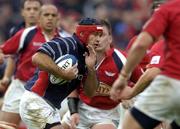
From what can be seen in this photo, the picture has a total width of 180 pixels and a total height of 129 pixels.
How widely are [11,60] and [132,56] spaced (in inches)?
213

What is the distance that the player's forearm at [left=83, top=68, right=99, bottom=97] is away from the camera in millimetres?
8031

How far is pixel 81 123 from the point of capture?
902 cm

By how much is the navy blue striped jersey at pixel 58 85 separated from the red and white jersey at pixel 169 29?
4.94 ft

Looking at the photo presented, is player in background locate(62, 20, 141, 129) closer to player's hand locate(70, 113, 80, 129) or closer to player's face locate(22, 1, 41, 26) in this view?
player's hand locate(70, 113, 80, 129)

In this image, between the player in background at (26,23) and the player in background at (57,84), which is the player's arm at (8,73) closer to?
the player in background at (26,23)

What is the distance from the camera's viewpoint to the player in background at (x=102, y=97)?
883cm

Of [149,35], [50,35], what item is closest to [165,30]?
[149,35]

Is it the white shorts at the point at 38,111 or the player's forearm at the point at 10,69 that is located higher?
the white shorts at the point at 38,111

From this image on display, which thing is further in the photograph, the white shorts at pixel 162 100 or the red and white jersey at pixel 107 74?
the red and white jersey at pixel 107 74

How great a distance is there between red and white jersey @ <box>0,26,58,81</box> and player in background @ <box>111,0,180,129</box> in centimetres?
466

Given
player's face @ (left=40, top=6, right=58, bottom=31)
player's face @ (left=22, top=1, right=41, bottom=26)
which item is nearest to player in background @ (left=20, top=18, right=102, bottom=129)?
player's face @ (left=40, top=6, right=58, bottom=31)

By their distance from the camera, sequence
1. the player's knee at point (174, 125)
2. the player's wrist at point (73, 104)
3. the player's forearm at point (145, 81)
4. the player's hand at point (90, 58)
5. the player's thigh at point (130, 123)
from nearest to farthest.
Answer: the player's thigh at point (130, 123) → the player's knee at point (174, 125) → the player's forearm at point (145, 81) → the player's hand at point (90, 58) → the player's wrist at point (73, 104)

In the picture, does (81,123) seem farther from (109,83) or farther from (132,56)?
(132,56)

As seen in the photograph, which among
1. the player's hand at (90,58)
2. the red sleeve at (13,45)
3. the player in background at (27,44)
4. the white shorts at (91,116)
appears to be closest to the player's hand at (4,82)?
the player in background at (27,44)
